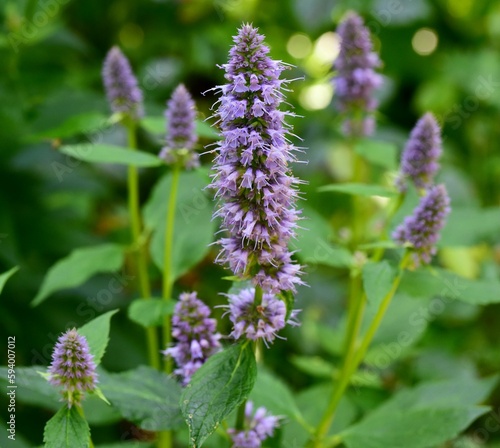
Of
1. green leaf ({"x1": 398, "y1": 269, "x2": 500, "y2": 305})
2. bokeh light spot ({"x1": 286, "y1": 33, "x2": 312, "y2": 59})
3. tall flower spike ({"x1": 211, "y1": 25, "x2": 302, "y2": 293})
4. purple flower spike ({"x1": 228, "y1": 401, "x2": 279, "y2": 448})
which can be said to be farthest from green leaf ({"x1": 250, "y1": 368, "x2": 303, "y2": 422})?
bokeh light spot ({"x1": 286, "y1": 33, "x2": 312, "y2": 59})

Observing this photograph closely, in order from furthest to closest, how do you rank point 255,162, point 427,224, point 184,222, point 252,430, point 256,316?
point 184,222
point 427,224
point 252,430
point 256,316
point 255,162

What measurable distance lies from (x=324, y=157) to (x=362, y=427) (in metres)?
2.53

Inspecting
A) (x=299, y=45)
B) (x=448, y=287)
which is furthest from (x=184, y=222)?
(x=299, y=45)

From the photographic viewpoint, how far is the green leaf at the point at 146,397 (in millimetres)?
1613

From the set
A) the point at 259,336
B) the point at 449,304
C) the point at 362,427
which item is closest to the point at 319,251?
the point at 362,427

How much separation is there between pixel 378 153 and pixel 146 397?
1.40m

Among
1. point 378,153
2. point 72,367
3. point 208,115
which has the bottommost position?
point 72,367

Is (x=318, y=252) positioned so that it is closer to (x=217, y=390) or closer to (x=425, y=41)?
(x=217, y=390)

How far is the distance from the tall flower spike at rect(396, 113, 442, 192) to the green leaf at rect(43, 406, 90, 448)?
136 cm

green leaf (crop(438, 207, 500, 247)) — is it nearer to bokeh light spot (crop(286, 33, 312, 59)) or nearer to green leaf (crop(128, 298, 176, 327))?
green leaf (crop(128, 298, 176, 327))

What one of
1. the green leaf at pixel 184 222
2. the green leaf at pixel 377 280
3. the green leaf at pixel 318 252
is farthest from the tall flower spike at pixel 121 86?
the green leaf at pixel 377 280

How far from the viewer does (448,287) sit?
1958 mm

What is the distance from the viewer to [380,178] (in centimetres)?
420

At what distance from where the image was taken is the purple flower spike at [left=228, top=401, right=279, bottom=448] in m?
1.62
